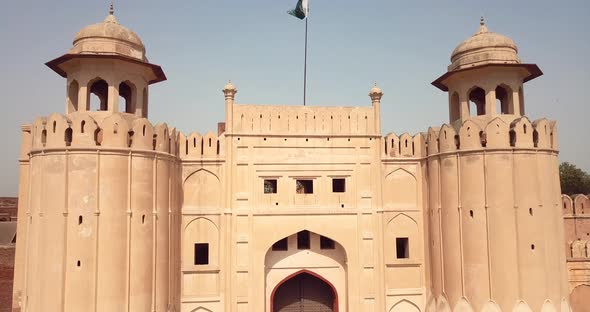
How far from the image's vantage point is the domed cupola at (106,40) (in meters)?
16.3

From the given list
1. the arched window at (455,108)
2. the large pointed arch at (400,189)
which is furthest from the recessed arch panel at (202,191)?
the arched window at (455,108)

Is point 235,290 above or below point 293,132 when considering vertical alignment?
below

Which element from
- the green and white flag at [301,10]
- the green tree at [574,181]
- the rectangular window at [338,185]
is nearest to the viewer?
the rectangular window at [338,185]

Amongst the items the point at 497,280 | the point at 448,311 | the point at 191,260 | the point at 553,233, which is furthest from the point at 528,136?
the point at 191,260

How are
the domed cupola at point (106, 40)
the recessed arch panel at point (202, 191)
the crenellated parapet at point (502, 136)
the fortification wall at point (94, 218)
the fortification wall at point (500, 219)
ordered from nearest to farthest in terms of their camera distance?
1. the fortification wall at point (94, 218)
2. the fortification wall at point (500, 219)
3. the domed cupola at point (106, 40)
4. the crenellated parapet at point (502, 136)
5. the recessed arch panel at point (202, 191)

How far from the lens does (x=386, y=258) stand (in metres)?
18.7

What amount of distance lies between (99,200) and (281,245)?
7362mm

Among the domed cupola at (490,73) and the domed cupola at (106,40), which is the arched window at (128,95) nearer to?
the domed cupola at (106,40)

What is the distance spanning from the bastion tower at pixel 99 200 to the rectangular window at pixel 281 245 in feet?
13.5

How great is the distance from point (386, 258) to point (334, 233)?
2343mm

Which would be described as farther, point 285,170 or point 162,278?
point 285,170

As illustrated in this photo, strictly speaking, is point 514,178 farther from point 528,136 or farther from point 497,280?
point 497,280

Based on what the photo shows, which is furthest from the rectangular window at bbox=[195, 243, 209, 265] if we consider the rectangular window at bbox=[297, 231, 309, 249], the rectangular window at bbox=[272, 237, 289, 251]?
the rectangular window at bbox=[297, 231, 309, 249]

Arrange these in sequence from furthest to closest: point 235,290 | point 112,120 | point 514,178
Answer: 1. point 235,290
2. point 514,178
3. point 112,120
